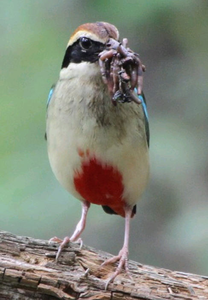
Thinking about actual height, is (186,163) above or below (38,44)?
below

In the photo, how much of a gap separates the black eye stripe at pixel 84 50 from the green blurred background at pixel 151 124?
143 centimetres

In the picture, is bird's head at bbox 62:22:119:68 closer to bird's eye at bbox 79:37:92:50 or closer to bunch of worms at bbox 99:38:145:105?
bird's eye at bbox 79:37:92:50

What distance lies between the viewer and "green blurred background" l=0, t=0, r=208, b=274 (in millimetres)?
5558

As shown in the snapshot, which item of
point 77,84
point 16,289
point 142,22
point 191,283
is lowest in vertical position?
point 16,289

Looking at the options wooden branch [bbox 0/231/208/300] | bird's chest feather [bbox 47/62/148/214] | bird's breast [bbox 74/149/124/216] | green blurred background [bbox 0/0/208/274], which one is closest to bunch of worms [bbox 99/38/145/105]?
bird's chest feather [bbox 47/62/148/214]

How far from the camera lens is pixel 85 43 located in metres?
4.08

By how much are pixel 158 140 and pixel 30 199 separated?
121 cm

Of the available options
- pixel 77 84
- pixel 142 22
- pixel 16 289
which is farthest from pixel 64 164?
pixel 142 22

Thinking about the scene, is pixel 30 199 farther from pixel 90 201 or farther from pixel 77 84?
pixel 77 84

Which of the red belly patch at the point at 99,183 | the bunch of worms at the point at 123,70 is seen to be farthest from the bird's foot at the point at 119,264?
the bunch of worms at the point at 123,70

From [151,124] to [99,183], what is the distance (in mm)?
1597

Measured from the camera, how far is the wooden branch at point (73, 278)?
3400 millimetres

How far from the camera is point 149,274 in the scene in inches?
149

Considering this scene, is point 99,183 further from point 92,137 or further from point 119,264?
point 119,264
